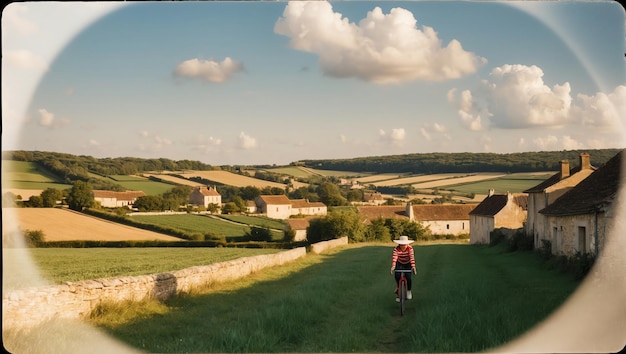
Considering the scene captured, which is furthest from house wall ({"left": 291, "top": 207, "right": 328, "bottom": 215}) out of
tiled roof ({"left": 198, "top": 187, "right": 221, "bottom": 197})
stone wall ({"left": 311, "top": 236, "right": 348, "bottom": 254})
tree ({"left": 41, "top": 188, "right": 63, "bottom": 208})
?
tree ({"left": 41, "top": 188, "right": 63, "bottom": 208})

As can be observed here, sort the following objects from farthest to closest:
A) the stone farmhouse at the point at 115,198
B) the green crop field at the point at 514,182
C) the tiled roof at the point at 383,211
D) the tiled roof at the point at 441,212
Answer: the tiled roof at the point at 441,212 → the tiled roof at the point at 383,211 → the stone farmhouse at the point at 115,198 → the green crop field at the point at 514,182

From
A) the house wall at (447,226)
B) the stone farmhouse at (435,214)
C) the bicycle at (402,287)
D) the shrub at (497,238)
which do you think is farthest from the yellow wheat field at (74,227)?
the bicycle at (402,287)

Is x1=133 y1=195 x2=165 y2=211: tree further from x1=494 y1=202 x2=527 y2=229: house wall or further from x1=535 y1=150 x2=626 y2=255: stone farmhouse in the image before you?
x1=535 y1=150 x2=626 y2=255: stone farmhouse

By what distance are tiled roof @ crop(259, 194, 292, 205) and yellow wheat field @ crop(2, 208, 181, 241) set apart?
1817cm

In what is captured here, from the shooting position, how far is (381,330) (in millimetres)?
9438

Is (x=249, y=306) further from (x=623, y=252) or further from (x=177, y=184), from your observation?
(x=177, y=184)

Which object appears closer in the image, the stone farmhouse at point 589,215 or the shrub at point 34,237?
the stone farmhouse at point 589,215

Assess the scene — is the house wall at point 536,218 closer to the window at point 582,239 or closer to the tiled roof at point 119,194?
the window at point 582,239

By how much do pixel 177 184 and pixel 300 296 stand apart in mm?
55119

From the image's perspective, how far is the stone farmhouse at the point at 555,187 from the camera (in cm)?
2598

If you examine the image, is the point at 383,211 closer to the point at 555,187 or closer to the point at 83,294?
the point at 555,187

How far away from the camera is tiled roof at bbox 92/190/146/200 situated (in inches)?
2080

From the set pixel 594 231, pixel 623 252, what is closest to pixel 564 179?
pixel 594 231

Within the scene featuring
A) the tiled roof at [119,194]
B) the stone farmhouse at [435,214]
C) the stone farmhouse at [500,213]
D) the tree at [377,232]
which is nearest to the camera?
the stone farmhouse at [500,213]
